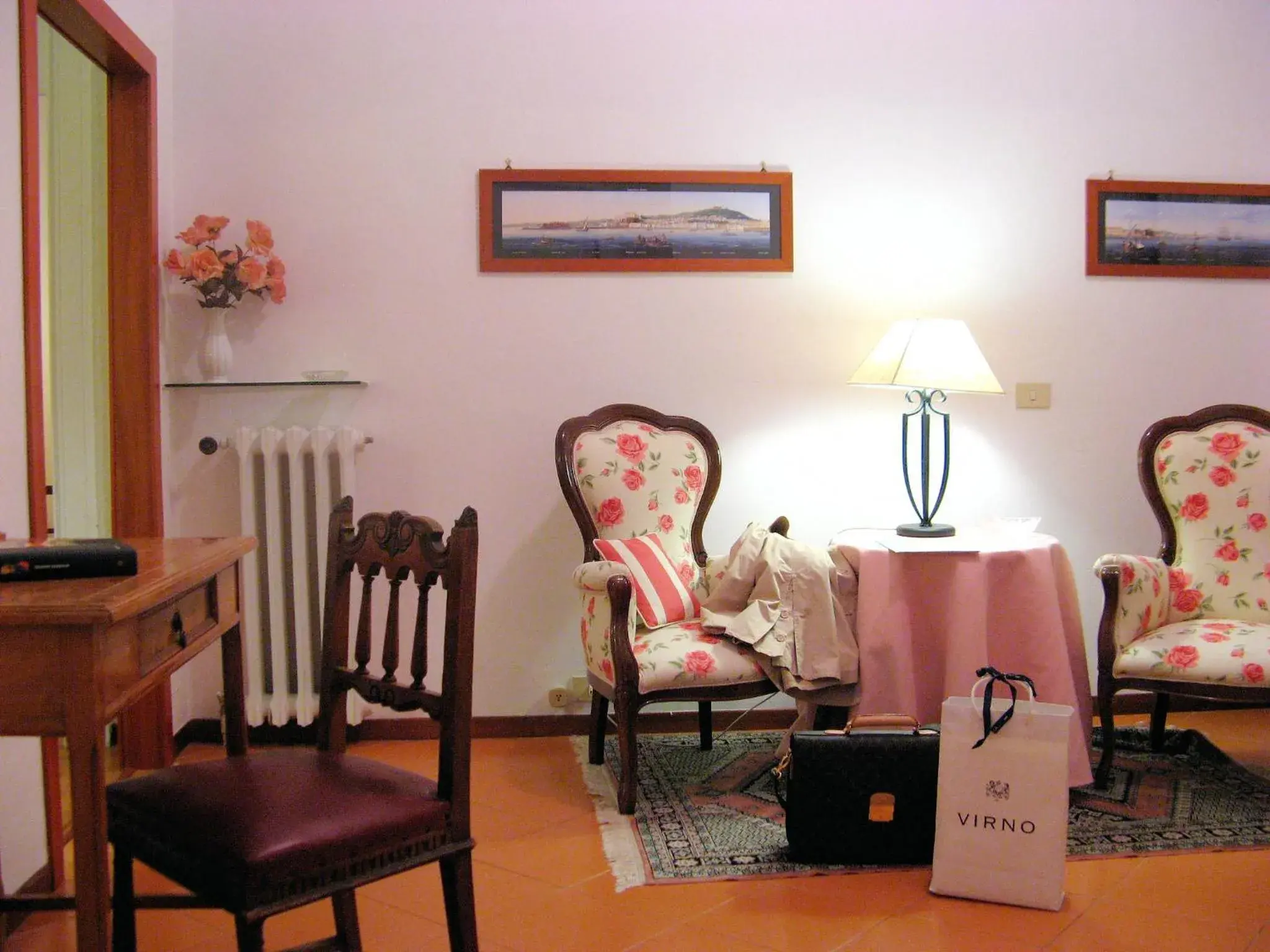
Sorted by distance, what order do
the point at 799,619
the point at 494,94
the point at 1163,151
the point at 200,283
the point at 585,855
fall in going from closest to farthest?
the point at 585,855
the point at 799,619
the point at 200,283
the point at 494,94
the point at 1163,151

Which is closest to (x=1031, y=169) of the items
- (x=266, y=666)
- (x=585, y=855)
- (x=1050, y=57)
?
(x=1050, y=57)

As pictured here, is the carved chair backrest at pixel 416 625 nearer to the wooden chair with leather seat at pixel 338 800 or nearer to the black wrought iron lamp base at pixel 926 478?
the wooden chair with leather seat at pixel 338 800

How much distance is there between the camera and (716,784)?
3.01 meters

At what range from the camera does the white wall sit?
3.39 metres

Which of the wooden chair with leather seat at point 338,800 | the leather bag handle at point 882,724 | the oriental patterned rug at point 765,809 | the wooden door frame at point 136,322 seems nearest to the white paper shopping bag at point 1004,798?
the leather bag handle at point 882,724

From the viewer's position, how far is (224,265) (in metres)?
3.17

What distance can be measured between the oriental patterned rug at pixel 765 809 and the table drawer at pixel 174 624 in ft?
3.77

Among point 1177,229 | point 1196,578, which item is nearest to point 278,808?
point 1196,578

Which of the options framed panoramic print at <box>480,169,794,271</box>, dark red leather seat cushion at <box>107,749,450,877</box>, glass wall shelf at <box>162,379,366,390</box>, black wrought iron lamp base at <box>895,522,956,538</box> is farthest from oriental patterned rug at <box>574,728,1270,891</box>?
framed panoramic print at <box>480,169,794,271</box>

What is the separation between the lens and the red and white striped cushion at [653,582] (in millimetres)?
2980

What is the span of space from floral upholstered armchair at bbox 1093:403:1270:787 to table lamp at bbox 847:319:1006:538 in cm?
52

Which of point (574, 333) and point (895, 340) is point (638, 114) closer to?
point (574, 333)

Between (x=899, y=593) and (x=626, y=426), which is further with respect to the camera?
(x=626, y=426)

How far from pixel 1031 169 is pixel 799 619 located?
1.80m
